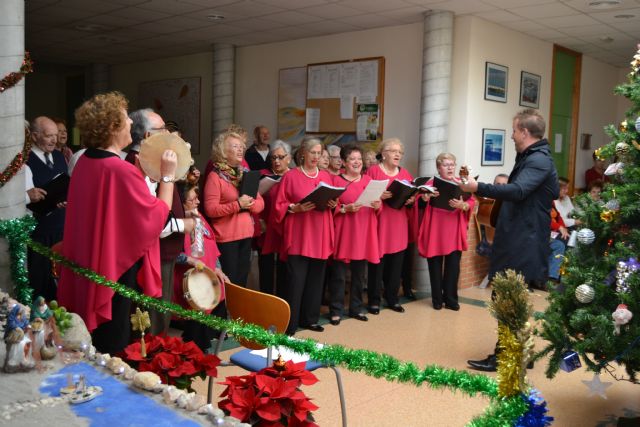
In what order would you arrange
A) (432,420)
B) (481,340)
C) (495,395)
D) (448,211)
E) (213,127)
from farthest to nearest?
(213,127) < (448,211) < (481,340) < (432,420) < (495,395)

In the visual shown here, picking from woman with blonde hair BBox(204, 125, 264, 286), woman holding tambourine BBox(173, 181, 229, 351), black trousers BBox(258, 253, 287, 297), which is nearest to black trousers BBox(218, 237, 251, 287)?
woman with blonde hair BBox(204, 125, 264, 286)

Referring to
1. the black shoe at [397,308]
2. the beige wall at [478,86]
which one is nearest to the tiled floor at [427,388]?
the black shoe at [397,308]

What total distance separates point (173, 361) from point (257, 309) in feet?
3.14

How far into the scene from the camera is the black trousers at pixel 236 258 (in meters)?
4.93

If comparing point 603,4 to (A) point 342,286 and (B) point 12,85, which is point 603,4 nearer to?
(A) point 342,286

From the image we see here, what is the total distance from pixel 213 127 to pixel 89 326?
755cm

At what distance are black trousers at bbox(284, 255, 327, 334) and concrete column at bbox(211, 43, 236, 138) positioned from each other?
4.91 metres

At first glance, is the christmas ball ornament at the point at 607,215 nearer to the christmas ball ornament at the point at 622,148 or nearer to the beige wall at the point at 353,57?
the christmas ball ornament at the point at 622,148

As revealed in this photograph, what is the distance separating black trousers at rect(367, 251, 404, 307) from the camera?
609 centimetres

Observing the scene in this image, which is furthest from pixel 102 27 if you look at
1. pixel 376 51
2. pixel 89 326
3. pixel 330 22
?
pixel 89 326

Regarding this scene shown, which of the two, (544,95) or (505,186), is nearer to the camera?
(505,186)

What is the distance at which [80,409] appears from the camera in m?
1.73

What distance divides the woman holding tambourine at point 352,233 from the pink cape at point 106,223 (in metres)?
3.05

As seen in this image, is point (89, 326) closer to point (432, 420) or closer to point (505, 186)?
point (432, 420)
